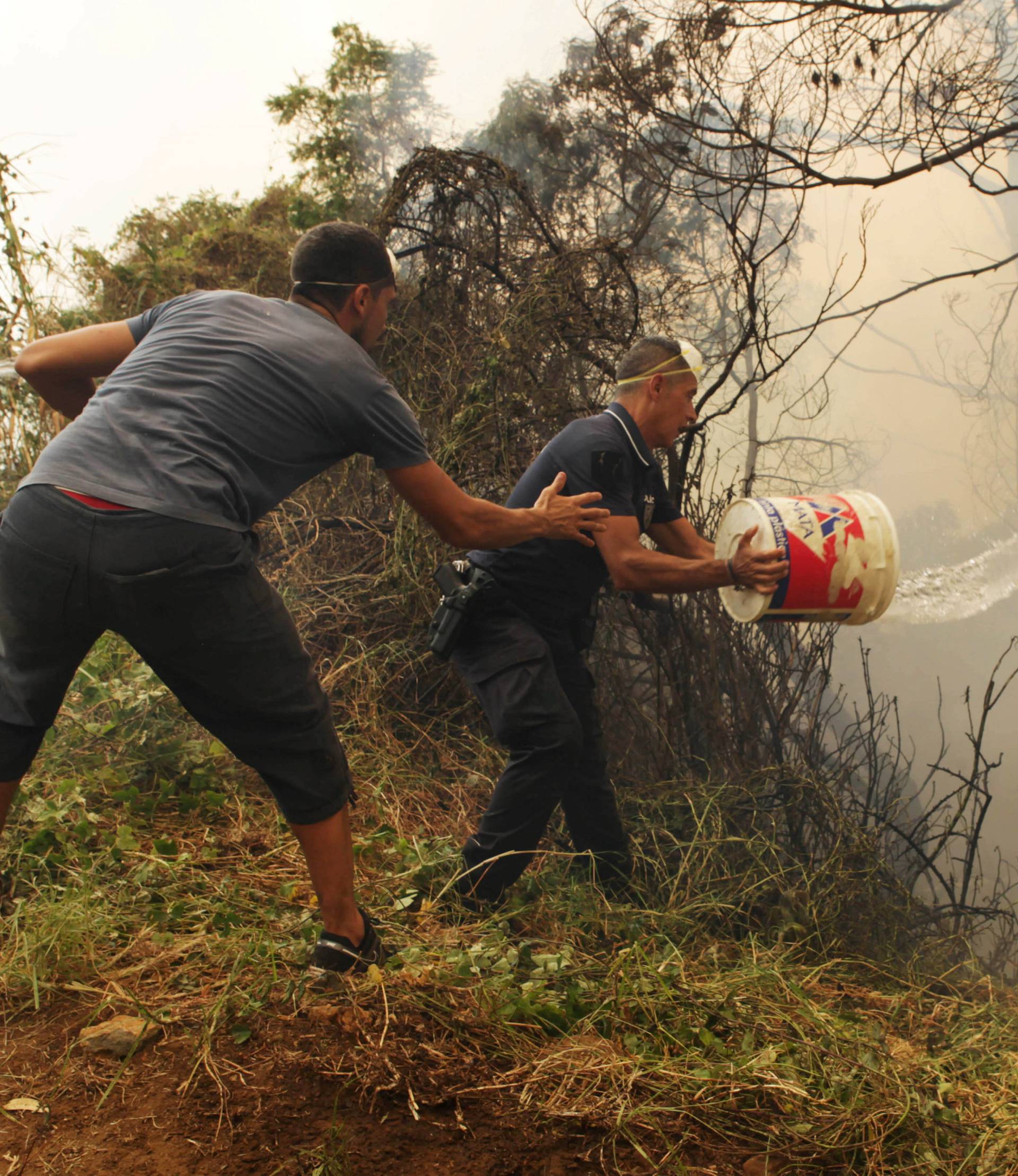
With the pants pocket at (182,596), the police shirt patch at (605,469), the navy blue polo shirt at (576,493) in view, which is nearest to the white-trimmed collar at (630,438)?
the navy blue polo shirt at (576,493)

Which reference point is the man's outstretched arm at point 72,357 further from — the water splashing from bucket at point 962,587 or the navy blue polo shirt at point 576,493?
the water splashing from bucket at point 962,587

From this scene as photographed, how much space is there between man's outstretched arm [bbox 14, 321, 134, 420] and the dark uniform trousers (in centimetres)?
126

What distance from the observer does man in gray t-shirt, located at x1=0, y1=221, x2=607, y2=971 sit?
5.73ft

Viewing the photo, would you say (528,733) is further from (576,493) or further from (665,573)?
(576,493)

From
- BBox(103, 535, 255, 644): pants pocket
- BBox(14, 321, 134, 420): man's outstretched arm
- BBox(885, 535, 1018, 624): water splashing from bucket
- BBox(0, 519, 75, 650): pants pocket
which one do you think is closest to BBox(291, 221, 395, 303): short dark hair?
BBox(14, 321, 134, 420): man's outstretched arm

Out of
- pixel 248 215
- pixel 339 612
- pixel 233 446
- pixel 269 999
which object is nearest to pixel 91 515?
pixel 233 446

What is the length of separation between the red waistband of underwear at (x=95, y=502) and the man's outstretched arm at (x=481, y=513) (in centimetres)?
57

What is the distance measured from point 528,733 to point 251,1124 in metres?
1.26

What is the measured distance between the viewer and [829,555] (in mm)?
2600

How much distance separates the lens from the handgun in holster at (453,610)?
2.82 metres

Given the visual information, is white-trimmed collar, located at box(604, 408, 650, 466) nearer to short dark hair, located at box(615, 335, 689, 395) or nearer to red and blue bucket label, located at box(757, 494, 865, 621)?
short dark hair, located at box(615, 335, 689, 395)

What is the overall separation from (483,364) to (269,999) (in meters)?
2.97

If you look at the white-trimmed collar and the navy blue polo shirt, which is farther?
the white-trimmed collar

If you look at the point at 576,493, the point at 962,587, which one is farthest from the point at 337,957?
the point at 962,587
